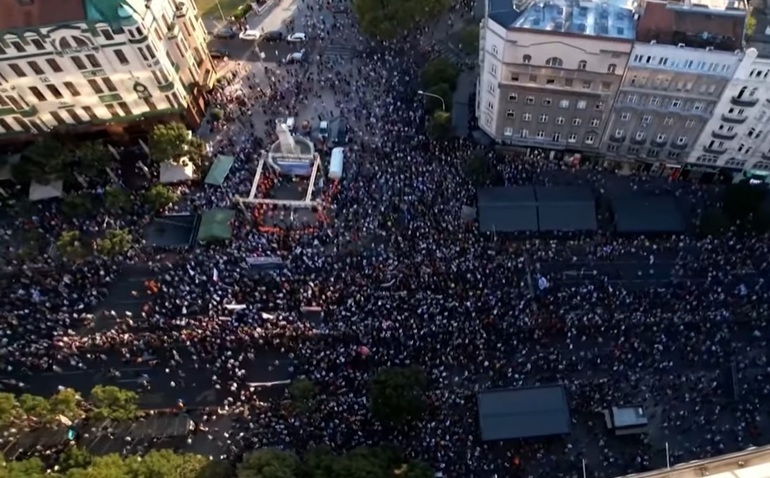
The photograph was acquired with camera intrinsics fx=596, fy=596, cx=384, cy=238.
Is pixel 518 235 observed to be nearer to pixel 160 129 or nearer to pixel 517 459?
pixel 517 459

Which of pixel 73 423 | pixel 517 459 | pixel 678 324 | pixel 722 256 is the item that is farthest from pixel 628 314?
pixel 73 423

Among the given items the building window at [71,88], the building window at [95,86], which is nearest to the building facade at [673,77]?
the building window at [95,86]

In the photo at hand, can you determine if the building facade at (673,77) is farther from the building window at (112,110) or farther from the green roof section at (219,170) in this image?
the building window at (112,110)

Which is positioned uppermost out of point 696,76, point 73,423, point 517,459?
point 696,76

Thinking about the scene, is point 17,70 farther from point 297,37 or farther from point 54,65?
point 297,37

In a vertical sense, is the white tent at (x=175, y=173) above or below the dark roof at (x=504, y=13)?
below

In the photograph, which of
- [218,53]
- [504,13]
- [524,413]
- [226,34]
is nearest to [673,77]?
[504,13]

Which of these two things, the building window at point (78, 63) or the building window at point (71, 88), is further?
the building window at point (71, 88)
